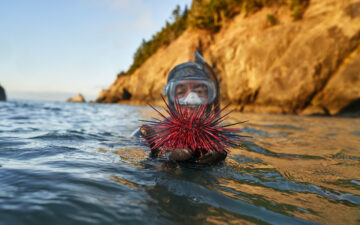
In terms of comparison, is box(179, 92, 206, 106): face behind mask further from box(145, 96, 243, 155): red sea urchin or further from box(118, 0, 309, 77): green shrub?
box(118, 0, 309, 77): green shrub

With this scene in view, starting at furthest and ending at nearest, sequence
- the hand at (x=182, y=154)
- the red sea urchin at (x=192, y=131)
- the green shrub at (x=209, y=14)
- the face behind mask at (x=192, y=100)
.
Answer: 1. the green shrub at (x=209, y=14)
2. the face behind mask at (x=192, y=100)
3. the hand at (x=182, y=154)
4. the red sea urchin at (x=192, y=131)

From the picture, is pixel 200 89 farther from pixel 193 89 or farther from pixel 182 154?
pixel 182 154

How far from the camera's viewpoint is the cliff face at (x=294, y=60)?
15.9m

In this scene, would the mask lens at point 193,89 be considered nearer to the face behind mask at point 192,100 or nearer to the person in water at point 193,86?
the person in water at point 193,86

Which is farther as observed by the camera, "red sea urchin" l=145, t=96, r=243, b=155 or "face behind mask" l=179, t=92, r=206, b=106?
"face behind mask" l=179, t=92, r=206, b=106

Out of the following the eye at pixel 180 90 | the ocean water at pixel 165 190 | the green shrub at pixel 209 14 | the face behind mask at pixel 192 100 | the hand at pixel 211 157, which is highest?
the green shrub at pixel 209 14

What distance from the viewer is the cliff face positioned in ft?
52.2

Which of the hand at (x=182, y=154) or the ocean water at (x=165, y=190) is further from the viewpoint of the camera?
the hand at (x=182, y=154)

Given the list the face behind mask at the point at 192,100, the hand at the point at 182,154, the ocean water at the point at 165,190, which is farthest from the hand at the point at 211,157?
the face behind mask at the point at 192,100

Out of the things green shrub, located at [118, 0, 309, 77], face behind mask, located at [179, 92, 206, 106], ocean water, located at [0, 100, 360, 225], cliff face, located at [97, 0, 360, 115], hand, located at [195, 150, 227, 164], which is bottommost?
ocean water, located at [0, 100, 360, 225]

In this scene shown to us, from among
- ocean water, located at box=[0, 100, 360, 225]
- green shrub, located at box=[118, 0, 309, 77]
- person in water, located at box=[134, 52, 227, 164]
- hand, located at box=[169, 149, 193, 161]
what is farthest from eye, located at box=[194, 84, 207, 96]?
green shrub, located at box=[118, 0, 309, 77]

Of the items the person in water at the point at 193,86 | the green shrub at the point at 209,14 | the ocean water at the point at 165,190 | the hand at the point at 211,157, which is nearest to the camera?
the ocean water at the point at 165,190

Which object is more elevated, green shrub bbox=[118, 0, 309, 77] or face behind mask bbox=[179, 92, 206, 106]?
green shrub bbox=[118, 0, 309, 77]

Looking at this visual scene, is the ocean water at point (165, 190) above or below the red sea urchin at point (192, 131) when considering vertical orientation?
→ below
